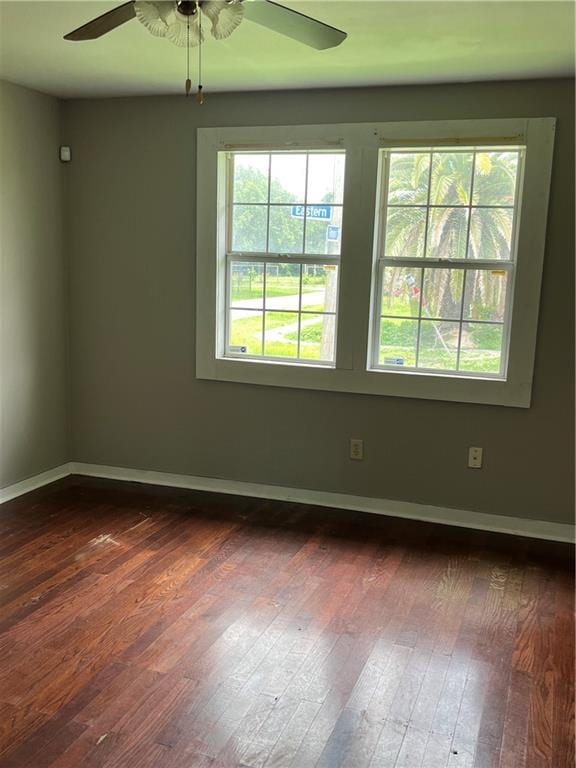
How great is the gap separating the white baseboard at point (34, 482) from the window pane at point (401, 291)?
2433mm

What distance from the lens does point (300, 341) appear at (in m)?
4.21

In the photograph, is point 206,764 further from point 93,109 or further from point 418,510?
point 93,109

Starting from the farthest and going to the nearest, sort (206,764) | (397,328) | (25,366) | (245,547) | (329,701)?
(25,366)
(397,328)
(245,547)
(329,701)
(206,764)

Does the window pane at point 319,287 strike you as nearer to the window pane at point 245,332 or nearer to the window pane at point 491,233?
the window pane at point 245,332

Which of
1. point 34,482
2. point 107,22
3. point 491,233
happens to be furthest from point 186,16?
point 34,482

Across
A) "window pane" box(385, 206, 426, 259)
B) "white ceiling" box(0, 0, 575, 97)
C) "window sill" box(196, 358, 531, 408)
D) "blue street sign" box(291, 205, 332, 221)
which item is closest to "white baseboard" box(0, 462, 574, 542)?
"window sill" box(196, 358, 531, 408)

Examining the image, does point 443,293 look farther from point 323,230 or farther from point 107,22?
point 107,22

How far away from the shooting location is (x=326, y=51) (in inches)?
123

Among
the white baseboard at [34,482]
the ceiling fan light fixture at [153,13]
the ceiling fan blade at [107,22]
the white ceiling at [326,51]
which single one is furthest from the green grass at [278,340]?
the ceiling fan light fixture at [153,13]

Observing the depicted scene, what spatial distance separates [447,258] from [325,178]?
2.82 ft

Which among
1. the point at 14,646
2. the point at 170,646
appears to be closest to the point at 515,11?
the point at 170,646

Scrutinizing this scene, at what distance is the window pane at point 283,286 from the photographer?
4.15 m

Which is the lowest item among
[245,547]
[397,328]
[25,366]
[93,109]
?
[245,547]

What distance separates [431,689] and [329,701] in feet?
1.23
